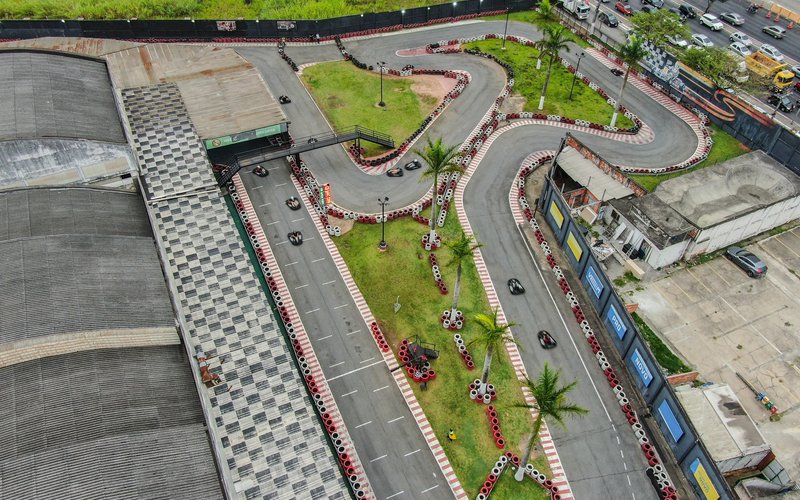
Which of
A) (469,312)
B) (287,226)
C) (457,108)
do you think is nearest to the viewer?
(469,312)

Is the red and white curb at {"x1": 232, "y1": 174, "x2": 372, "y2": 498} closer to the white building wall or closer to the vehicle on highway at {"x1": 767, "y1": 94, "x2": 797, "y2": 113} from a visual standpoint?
the white building wall

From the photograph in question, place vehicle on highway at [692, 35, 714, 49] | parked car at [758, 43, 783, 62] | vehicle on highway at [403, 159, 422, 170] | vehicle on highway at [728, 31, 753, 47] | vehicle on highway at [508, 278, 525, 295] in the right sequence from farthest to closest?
vehicle on highway at [728, 31, 753, 47], vehicle on highway at [692, 35, 714, 49], parked car at [758, 43, 783, 62], vehicle on highway at [403, 159, 422, 170], vehicle on highway at [508, 278, 525, 295]

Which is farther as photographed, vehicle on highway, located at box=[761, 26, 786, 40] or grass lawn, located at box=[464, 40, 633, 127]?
vehicle on highway, located at box=[761, 26, 786, 40]

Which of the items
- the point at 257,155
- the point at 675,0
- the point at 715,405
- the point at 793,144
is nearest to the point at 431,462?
the point at 715,405

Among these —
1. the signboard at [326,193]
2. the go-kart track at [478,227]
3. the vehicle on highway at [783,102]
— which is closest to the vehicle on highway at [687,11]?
the go-kart track at [478,227]

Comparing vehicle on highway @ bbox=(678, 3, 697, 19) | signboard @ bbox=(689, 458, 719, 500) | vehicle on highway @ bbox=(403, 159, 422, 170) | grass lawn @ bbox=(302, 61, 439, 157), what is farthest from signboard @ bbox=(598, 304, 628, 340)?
vehicle on highway @ bbox=(678, 3, 697, 19)

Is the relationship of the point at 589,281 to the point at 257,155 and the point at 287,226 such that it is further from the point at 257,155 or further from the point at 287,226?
the point at 257,155

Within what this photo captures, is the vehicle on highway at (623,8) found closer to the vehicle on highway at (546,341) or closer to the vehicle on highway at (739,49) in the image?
the vehicle on highway at (739,49)

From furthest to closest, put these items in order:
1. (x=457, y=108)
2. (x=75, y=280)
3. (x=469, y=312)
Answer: (x=457, y=108), (x=469, y=312), (x=75, y=280)
